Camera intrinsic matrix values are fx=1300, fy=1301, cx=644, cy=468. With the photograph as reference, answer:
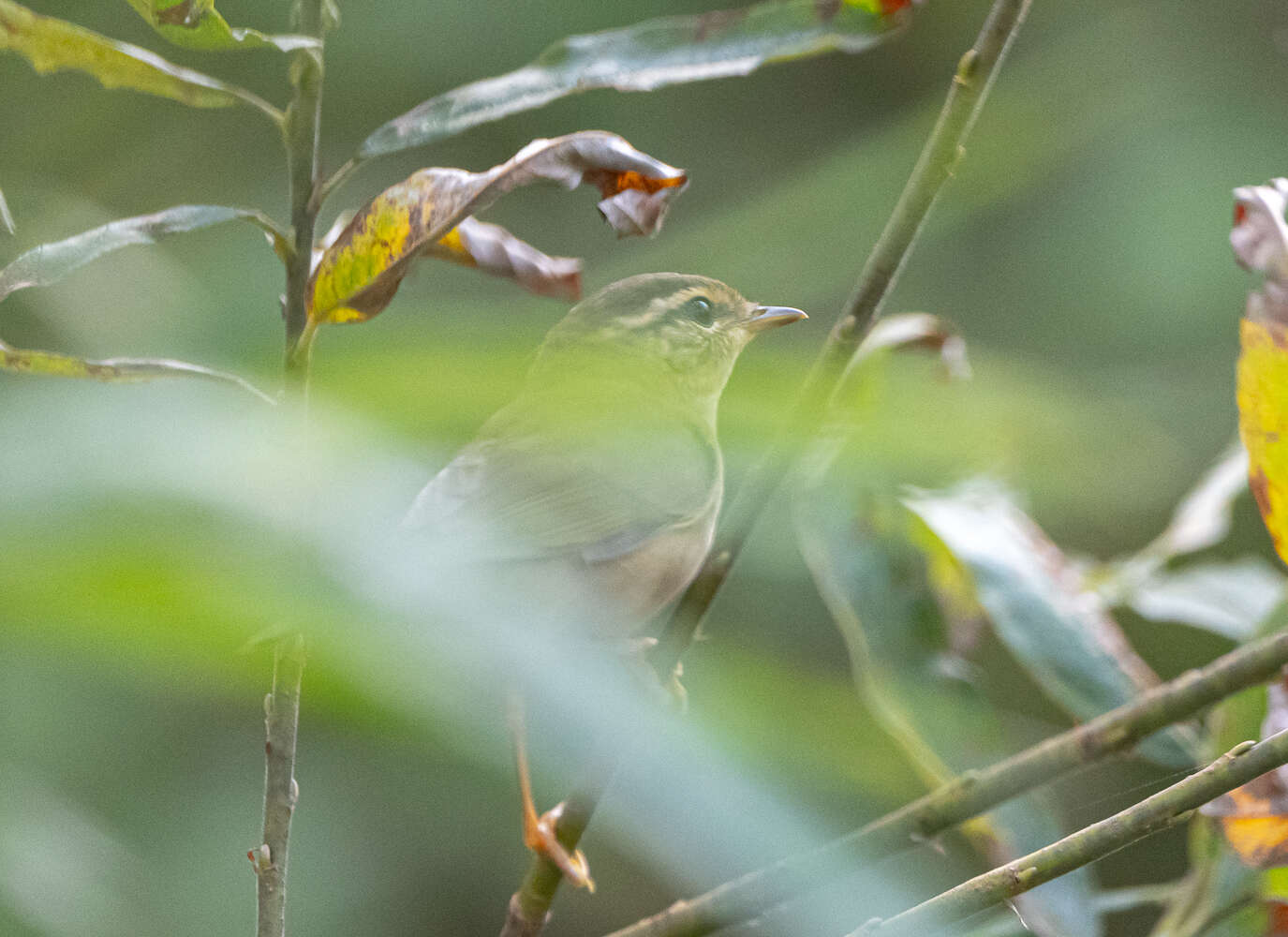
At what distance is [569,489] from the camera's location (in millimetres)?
1944

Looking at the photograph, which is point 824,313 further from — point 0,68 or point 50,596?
point 50,596

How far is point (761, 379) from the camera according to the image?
3.11ft

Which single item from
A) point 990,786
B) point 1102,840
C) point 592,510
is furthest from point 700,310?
point 1102,840

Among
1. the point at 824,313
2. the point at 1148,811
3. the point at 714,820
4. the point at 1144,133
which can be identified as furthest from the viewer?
the point at 1144,133

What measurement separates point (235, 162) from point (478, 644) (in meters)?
3.47

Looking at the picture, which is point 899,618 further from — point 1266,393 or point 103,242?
point 103,242

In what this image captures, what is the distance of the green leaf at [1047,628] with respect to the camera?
5.81 feet

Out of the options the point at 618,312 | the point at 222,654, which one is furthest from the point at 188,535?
the point at 618,312

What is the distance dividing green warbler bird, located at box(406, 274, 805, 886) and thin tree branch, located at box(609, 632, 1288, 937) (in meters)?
0.17

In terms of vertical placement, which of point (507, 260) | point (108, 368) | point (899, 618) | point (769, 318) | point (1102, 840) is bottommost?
point (899, 618)

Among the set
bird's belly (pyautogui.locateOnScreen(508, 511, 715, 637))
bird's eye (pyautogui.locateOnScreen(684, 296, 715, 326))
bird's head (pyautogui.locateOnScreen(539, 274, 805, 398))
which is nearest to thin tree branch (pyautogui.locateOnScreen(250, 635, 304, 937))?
bird's belly (pyautogui.locateOnScreen(508, 511, 715, 637))

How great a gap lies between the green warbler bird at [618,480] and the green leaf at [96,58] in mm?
412

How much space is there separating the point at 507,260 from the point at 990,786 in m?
0.80

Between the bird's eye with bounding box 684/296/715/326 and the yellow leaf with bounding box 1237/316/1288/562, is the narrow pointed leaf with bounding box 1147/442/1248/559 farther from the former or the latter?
the bird's eye with bounding box 684/296/715/326
